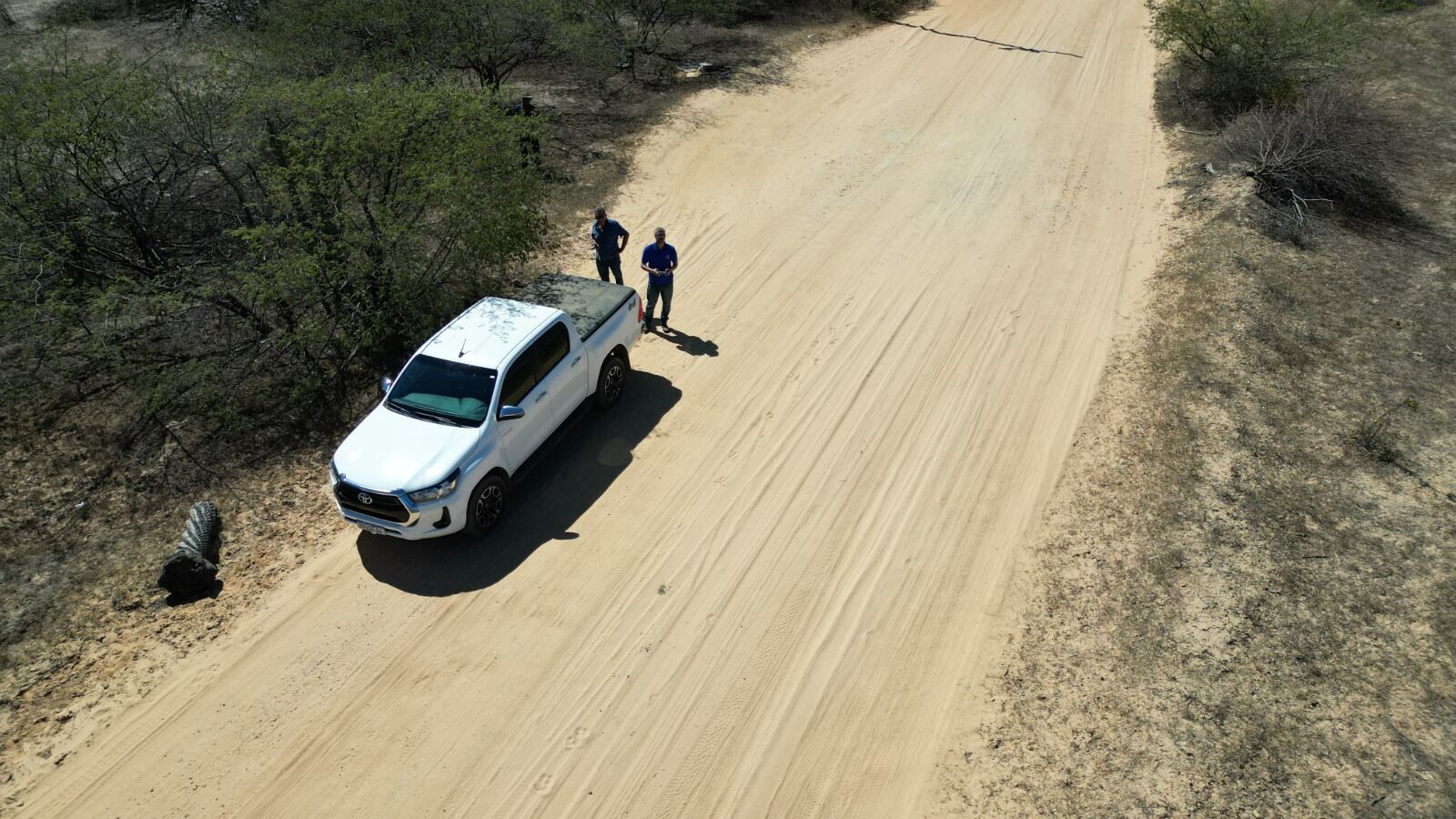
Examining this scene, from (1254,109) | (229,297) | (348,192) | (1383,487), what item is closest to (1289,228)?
(1254,109)

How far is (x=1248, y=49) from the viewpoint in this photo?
18.5 m

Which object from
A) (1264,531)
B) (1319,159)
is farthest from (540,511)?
(1319,159)

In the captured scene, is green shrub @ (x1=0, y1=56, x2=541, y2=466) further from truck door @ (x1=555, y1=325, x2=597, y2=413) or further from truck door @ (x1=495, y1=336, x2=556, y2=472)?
truck door @ (x1=495, y1=336, x2=556, y2=472)

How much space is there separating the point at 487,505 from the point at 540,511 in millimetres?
692

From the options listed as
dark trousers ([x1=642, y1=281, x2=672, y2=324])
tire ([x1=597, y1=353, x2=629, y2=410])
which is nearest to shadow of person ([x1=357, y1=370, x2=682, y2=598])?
tire ([x1=597, y1=353, x2=629, y2=410])

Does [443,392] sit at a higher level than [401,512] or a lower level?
higher

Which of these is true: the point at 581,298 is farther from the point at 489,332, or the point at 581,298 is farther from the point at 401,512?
the point at 401,512

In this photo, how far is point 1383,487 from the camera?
9719mm

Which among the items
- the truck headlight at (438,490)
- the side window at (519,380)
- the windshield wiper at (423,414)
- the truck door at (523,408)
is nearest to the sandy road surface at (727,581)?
the truck door at (523,408)

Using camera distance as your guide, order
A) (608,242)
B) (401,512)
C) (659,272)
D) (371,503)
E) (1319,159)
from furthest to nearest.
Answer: (1319,159)
(608,242)
(659,272)
(371,503)
(401,512)

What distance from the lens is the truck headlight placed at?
319 inches

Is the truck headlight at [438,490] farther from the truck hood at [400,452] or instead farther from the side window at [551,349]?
the side window at [551,349]

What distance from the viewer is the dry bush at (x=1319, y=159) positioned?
15.2 metres

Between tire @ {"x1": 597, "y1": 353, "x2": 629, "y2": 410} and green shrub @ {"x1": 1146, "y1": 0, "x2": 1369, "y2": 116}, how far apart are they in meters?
16.3
